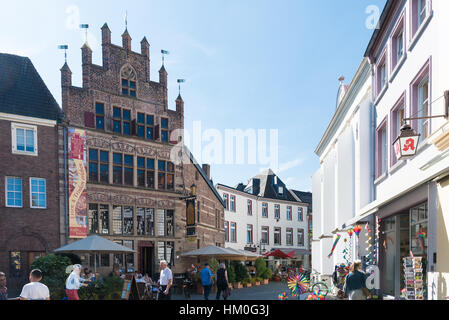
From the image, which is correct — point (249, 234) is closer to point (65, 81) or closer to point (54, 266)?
point (65, 81)

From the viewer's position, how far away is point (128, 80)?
27.5 m

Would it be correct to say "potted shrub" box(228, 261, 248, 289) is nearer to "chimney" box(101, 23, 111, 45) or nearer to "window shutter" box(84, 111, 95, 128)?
"window shutter" box(84, 111, 95, 128)

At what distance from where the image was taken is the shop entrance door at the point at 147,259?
27.1m

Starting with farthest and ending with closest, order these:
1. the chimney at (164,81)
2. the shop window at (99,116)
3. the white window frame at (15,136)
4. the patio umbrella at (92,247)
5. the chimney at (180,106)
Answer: the chimney at (180,106) < the chimney at (164,81) < the shop window at (99,116) < the white window frame at (15,136) < the patio umbrella at (92,247)

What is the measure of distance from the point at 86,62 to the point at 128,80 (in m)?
2.81

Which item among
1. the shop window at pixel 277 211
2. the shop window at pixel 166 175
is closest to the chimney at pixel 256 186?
the shop window at pixel 277 211

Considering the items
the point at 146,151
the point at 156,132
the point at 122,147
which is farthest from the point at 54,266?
the point at 156,132

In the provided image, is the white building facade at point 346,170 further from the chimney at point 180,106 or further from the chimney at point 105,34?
the chimney at point 105,34

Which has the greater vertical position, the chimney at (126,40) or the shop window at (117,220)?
the chimney at (126,40)

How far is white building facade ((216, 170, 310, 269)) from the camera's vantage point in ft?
147

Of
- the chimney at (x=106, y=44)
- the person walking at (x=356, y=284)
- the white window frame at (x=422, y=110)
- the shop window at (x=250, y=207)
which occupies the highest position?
the chimney at (x=106, y=44)
